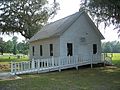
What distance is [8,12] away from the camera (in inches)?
1553

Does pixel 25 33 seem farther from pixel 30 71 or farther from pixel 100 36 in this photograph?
pixel 30 71

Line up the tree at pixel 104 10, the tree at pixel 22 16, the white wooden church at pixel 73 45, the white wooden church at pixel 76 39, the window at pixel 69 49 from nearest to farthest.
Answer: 1. the tree at pixel 104 10
2. the white wooden church at pixel 73 45
3. the white wooden church at pixel 76 39
4. the window at pixel 69 49
5. the tree at pixel 22 16

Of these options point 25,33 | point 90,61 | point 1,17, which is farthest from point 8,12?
point 90,61

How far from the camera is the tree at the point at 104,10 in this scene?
1813 cm

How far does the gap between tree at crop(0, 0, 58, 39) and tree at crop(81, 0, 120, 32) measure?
16601 millimetres

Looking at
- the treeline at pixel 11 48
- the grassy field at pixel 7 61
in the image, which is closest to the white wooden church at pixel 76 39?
the grassy field at pixel 7 61

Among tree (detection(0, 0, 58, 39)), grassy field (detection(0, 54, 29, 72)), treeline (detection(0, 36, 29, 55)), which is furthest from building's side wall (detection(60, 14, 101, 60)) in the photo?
treeline (detection(0, 36, 29, 55))

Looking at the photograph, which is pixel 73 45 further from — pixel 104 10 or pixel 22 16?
pixel 22 16

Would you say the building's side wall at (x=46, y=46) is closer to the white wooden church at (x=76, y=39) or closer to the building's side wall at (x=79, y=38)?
the white wooden church at (x=76, y=39)

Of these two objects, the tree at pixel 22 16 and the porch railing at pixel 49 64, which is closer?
the porch railing at pixel 49 64

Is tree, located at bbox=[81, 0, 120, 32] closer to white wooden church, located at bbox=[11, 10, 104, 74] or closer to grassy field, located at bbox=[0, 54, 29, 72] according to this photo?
white wooden church, located at bbox=[11, 10, 104, 74]

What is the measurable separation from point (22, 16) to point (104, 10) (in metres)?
21.1

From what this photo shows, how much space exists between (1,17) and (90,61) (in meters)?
21.6

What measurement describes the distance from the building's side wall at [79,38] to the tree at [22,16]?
15.6 m
